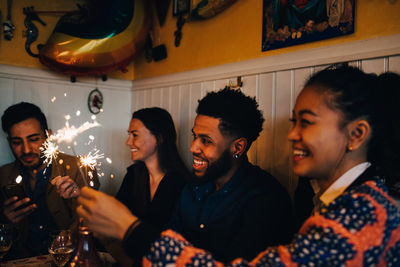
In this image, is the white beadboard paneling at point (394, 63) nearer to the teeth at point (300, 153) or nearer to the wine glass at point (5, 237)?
the teeth at point (300, 153)

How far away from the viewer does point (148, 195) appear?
211cm

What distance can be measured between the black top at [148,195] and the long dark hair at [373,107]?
1.26m

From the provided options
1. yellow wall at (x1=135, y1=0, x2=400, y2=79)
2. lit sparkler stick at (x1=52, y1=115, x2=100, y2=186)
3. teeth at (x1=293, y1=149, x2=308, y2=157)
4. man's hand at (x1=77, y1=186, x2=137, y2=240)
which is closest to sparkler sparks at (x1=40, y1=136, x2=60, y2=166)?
lit sparkler stick at (x1=52, y1=115, x2=100, y2=186)

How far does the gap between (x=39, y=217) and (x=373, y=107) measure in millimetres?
2122

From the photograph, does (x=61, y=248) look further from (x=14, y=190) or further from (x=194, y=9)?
(x=194, y=9)

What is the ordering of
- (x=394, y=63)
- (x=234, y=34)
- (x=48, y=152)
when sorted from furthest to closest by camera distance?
(x=48, y=152), (x=234, y=34), (x=394, y=63)

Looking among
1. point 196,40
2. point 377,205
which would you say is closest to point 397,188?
point 377,205

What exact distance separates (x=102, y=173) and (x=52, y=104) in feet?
2.38

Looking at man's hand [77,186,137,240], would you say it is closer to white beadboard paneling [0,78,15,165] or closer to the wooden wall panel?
the wooden wall panel

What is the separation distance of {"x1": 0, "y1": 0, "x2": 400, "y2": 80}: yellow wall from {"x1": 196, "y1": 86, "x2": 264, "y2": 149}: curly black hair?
410 millimetres

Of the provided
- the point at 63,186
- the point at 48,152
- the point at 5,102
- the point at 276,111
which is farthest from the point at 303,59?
the point at 5,102

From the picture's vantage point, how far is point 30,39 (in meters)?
2.53

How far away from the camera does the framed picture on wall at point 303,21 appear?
60.3 inches

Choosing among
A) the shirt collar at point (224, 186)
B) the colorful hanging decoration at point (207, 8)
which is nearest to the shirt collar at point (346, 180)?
the shirt collar at point (224, 186)
